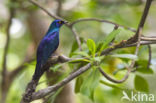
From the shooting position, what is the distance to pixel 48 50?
133 centimetres

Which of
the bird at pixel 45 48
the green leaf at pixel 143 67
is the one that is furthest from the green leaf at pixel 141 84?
the bird at pixel 45 48

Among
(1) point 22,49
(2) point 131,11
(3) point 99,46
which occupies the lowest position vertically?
(1) point 22,49

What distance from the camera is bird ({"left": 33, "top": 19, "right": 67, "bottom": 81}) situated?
123cm

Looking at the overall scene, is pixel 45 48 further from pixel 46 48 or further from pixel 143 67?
pixel 143 67

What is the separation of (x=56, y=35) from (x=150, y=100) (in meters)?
0.56

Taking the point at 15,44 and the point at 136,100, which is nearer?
the point at 136,100

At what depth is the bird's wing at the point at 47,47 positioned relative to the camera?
1.27 meters

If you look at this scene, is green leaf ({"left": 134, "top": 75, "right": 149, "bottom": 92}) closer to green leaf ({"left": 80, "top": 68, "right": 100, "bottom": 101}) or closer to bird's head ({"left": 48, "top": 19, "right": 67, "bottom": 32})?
green leaf ({"left": 80, "top": 68, "right": 100, "bottom": 101})

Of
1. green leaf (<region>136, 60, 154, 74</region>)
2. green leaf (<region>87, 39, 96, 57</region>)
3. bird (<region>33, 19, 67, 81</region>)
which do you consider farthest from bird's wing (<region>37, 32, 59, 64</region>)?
green leaf (<region>136, 60, 154, 74</region>)

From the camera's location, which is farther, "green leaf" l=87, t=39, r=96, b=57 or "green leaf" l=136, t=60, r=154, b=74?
"green leaf" l=136, t=60, r=154, b=74

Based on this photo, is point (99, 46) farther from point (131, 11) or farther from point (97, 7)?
point (131, 11)

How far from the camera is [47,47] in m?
1.36

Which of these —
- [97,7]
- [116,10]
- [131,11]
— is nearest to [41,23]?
[97,7]

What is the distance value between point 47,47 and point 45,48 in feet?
0.05
